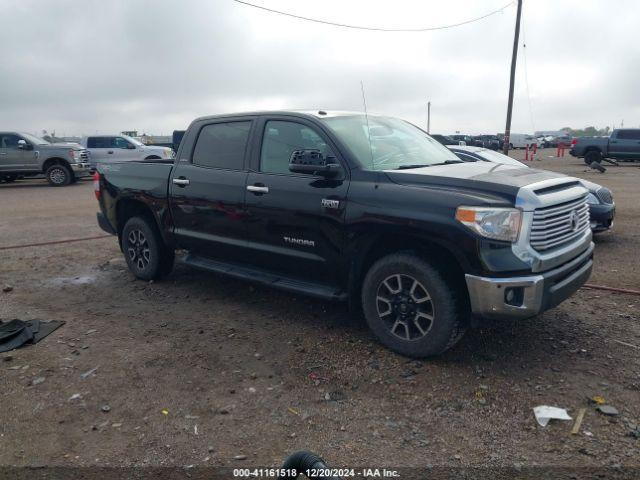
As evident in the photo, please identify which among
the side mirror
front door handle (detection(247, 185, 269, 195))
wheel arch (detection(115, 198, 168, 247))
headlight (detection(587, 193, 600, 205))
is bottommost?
headlight (detection(587, 193, 600, 205))

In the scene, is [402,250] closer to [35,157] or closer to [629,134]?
[35,157]

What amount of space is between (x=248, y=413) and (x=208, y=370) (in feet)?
2.36

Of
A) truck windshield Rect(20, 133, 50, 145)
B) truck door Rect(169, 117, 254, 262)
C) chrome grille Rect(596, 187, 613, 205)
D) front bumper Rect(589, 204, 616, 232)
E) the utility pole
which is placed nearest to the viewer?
truck door Rect(169, 117, 254, 262)

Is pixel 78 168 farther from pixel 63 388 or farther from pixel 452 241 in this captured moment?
pixel 452 241

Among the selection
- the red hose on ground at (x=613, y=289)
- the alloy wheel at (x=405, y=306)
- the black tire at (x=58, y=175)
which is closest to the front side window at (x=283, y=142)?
the alloy wheel at (x=405, y=306)

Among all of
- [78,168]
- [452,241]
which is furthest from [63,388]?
[78,168]

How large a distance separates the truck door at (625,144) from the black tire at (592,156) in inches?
22.1

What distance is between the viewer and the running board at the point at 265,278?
4.36 metres

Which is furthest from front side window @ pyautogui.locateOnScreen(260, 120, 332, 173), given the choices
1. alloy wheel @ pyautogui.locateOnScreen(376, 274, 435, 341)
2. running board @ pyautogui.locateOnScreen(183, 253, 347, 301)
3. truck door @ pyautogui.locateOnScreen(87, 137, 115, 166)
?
truck door @ pyautogui.locateOnScreen(87, 137, 115, 166)

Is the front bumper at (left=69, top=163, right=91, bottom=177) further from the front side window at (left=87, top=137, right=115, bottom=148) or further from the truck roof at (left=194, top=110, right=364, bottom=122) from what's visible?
the truck roof at (left=194, top=110, right=364, bottom=122)

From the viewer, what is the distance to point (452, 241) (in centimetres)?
361

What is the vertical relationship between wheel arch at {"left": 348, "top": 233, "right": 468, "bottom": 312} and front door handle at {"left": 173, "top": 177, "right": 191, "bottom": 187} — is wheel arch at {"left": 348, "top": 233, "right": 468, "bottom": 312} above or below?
below

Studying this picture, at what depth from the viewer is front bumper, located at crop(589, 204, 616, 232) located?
7.30 meters

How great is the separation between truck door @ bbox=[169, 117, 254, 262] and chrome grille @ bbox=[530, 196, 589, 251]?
2528 millimetres
